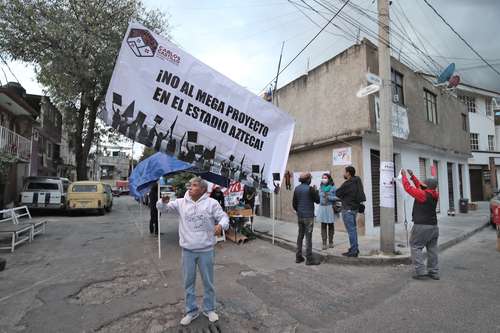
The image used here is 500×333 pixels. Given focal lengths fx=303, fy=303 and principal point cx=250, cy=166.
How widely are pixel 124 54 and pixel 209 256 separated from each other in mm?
4424

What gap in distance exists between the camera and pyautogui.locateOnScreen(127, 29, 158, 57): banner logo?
603cm

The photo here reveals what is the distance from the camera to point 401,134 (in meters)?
11.3

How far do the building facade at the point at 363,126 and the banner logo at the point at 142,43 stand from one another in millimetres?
6638

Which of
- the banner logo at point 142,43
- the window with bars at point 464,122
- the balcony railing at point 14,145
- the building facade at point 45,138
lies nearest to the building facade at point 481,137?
the window with bars at point 464,122

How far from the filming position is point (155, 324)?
11.9ft

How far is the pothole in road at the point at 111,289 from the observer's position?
445 cm

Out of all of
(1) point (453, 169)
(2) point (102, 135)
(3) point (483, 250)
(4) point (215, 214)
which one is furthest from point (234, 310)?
(2) point (102, 135)

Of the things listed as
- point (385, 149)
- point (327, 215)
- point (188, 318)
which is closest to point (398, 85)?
point (385, 149)

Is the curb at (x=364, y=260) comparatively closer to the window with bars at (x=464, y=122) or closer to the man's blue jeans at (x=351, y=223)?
the man's blue jeans at (x=351, y=223)

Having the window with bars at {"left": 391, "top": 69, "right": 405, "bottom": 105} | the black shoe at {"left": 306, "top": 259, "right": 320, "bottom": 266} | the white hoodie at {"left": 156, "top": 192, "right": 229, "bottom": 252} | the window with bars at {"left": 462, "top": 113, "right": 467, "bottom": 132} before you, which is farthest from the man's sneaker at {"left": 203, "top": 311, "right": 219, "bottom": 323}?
the window with bars at {"left": 462, "top": 113, "right": 467, "bottom": 132}

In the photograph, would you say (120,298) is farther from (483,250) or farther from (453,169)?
(453,169)

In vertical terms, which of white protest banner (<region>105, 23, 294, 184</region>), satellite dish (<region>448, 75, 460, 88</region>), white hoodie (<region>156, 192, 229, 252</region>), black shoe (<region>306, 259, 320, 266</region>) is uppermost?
satellite dish (<region>448, 75, 460, 88</region>)

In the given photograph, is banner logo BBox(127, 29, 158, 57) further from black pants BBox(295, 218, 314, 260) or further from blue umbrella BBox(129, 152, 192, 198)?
black pants BBox(295, 218, 314, 260)

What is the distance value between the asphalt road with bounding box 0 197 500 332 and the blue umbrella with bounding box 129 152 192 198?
1.77m
